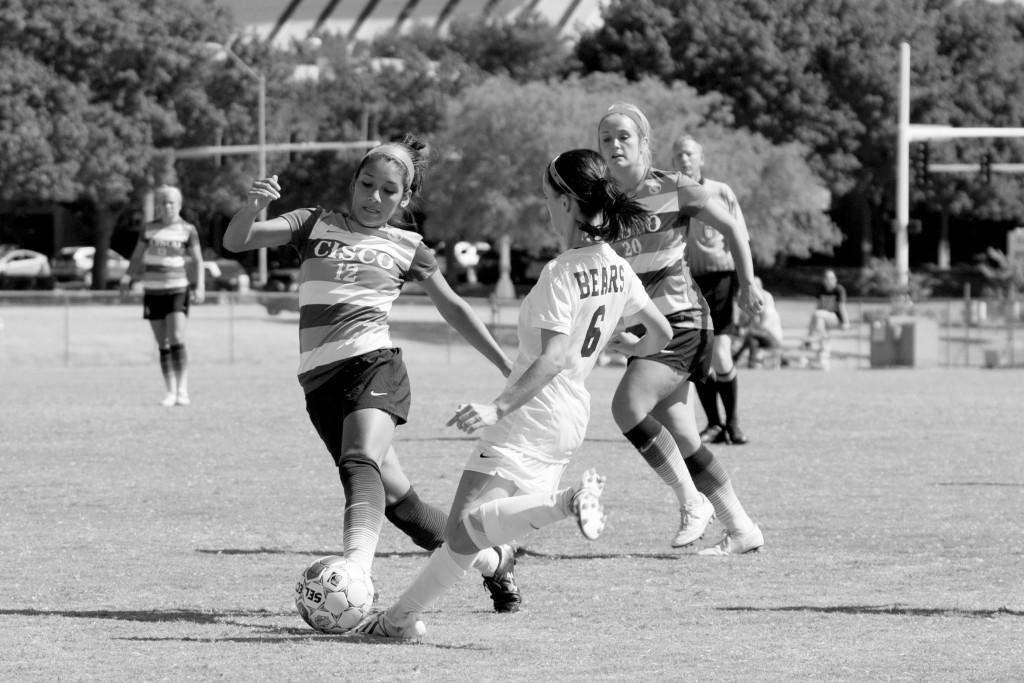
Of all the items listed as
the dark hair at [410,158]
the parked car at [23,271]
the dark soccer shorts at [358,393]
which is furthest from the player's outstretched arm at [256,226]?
the parked car at [23,271]

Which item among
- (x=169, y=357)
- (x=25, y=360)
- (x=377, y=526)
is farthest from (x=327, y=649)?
(x=25, y=360)

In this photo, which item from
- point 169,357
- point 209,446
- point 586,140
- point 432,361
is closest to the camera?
point 209,446

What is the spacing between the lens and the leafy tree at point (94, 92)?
51.6 metres

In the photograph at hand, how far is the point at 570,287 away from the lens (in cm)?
572

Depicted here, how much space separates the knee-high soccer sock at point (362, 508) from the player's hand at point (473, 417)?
1.01 metres

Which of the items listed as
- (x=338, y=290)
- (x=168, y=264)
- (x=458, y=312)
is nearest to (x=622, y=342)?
(x=458, y=312)

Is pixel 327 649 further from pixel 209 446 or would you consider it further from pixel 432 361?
pixel 432 361

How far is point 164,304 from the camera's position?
16438 millimetres

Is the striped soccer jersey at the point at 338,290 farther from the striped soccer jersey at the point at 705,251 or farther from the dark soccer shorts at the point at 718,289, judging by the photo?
the dark soccer shorts at the point at 718,289

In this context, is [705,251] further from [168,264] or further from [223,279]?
[223,279]

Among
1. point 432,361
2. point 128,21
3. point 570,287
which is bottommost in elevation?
point 432,361

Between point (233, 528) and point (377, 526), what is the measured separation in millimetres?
2814

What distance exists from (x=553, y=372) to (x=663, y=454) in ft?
8.37

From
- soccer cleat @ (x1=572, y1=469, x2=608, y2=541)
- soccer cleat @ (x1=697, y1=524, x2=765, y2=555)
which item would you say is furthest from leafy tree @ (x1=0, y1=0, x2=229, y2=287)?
soccer cleat @ (x1=572, y1=469, x2=608, y2=541)
